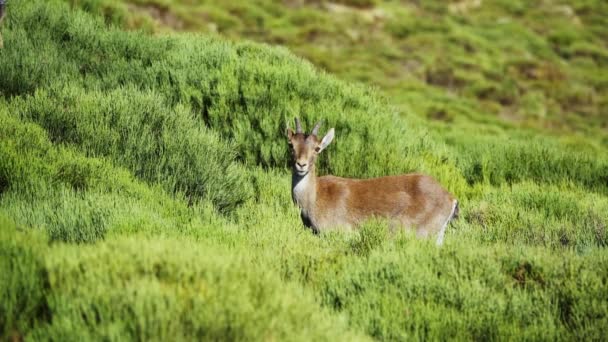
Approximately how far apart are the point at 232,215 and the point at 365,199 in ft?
5.54

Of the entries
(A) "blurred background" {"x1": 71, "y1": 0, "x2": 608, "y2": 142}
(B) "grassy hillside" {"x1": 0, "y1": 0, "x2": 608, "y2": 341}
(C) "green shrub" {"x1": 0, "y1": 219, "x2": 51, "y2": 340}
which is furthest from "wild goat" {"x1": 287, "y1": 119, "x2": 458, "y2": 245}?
(A) "blurred background" {"x1": 71, "y1": 0, "x2": 608, "y2": 142}

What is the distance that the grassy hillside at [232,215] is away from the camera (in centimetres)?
408

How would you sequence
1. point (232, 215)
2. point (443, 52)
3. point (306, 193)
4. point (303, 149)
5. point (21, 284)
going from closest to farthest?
point (21, 284) < point (303, 149) < point (306, 193) < point (232, 215) < point (443, 52)

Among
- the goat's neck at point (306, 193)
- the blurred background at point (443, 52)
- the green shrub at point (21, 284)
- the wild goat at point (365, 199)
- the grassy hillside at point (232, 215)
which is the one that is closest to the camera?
the green shrub at point (21, 284)

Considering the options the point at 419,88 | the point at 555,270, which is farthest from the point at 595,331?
the point at 419,88

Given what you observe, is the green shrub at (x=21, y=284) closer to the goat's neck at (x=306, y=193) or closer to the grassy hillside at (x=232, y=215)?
the grassy hillside at (x=232, y=215)

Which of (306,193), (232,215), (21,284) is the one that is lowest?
(232,215)

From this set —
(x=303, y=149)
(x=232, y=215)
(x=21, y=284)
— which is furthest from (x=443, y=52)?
(x=21, y=284)

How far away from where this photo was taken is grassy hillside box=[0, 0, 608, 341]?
161 inches

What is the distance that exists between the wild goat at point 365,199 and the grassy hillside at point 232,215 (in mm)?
340

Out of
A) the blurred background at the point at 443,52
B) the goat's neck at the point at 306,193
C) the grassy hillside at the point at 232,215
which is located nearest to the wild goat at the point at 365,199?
the goat's neck at the point at 306,193

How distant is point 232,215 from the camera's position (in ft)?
24.7

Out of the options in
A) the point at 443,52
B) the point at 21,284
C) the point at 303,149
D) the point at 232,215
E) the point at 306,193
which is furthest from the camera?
the point at 443,52

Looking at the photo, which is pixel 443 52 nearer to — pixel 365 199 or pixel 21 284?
pixel 365 199
